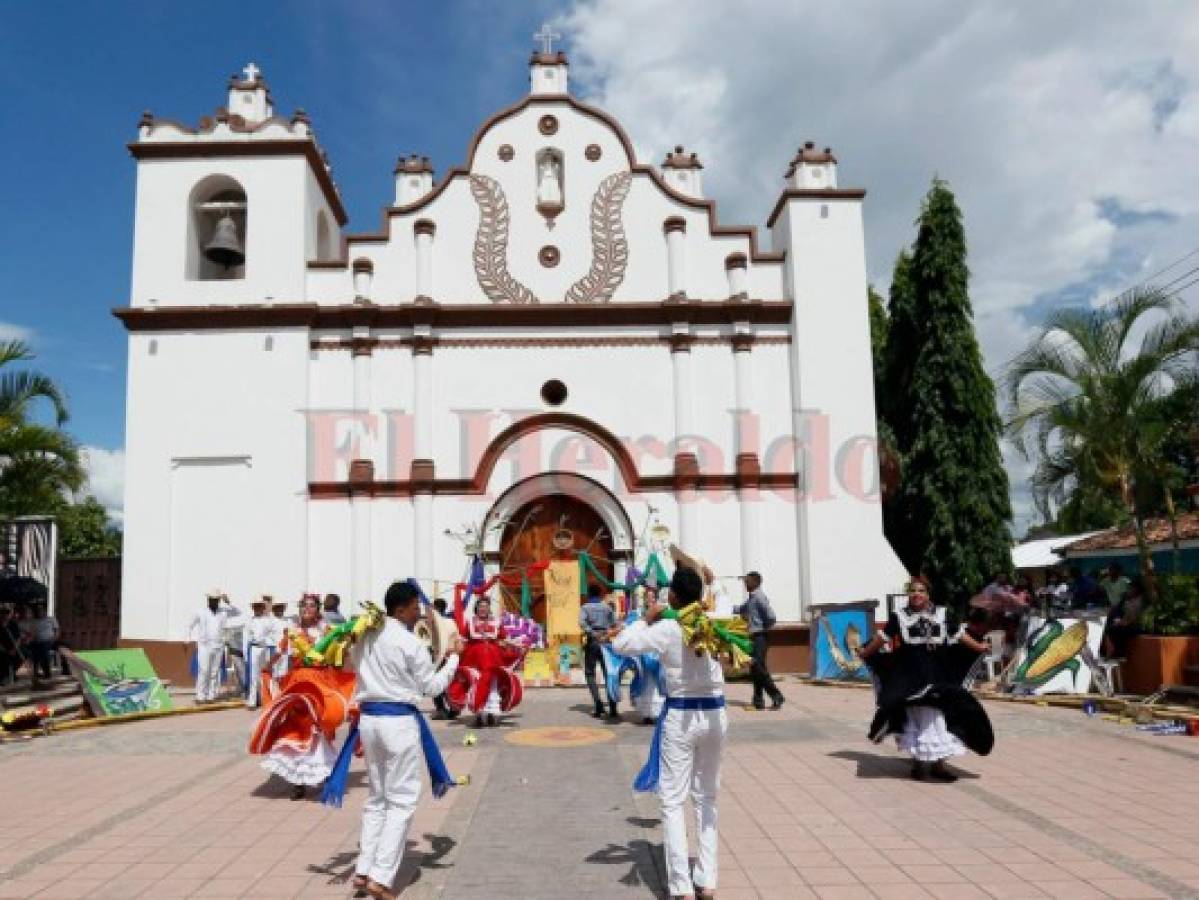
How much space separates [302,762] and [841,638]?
10.4m

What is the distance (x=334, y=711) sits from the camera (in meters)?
7.96

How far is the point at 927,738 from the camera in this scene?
8.10m

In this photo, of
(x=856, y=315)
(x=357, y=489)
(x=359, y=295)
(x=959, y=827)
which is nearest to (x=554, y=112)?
(x=359, y=295)

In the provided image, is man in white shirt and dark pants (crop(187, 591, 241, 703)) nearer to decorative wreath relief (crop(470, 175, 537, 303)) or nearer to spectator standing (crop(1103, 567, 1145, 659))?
decorative wreath relief (crop(470, 175, 537, 303))

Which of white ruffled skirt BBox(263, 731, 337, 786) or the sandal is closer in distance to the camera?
the sandal

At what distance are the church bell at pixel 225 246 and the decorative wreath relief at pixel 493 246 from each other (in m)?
4.58

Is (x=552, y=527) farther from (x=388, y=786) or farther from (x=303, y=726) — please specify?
(x=388, y=786)

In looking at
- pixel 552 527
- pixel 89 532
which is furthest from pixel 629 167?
pixel 89 532

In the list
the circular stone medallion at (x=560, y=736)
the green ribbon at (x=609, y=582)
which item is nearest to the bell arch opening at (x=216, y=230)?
the green ribbon at (x=609, y=582)

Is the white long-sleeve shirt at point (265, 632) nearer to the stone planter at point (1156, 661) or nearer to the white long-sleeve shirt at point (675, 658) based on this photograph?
the white long-sleeve shirt at point (675, 658)

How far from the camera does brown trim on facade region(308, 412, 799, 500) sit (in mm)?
16891

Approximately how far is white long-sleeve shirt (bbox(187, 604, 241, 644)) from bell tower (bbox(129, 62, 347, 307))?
19.8 ft

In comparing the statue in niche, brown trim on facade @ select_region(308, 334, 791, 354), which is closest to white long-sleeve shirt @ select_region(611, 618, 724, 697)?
brown trim on facade @ select_region(308, 334, 791, 354)

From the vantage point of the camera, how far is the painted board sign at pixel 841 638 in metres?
15.3
